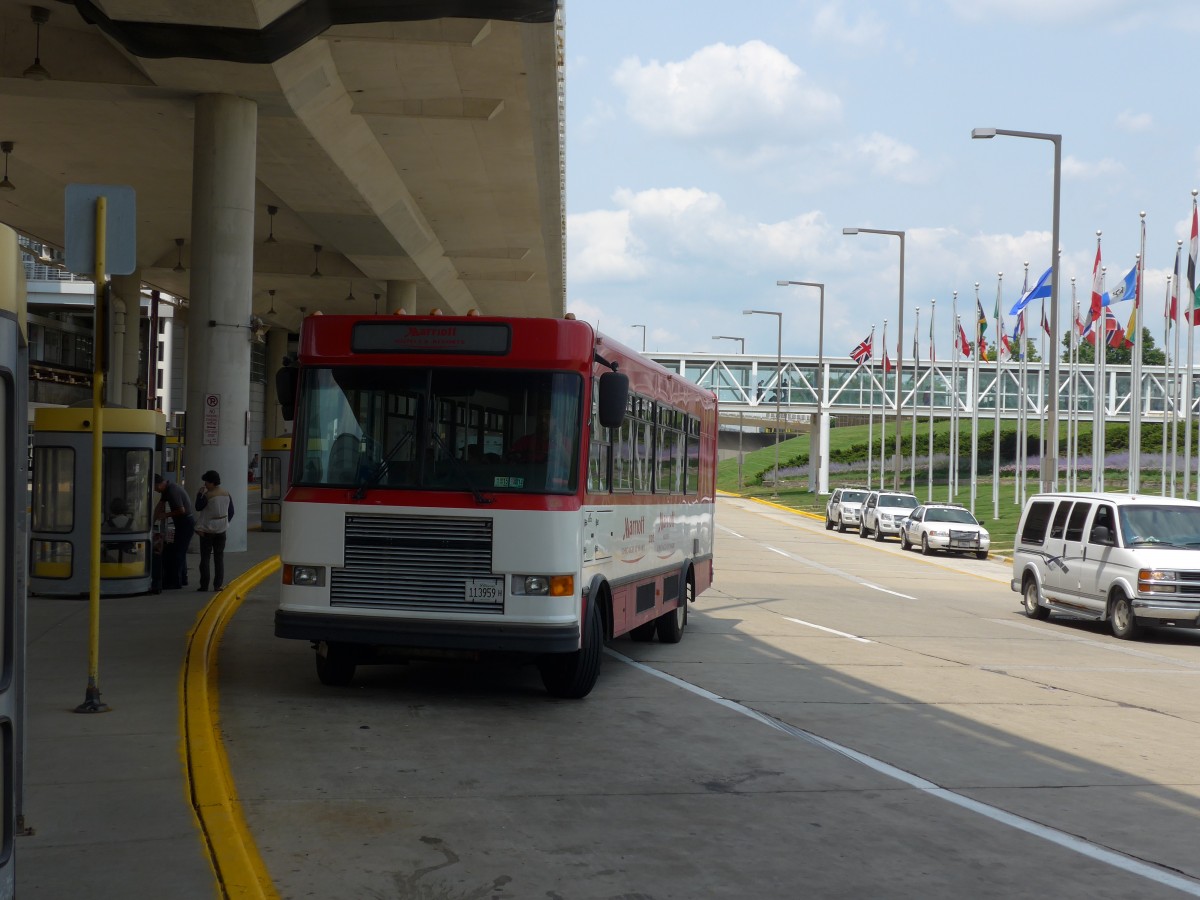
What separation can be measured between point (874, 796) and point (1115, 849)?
4.92ft

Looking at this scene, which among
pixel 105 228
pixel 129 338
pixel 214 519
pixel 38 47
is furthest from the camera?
pixel 129 338

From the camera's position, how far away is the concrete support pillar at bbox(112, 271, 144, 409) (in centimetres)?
5000

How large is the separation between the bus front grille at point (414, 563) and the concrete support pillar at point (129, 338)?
41.9 metres

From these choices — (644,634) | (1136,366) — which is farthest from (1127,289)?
(644,634)

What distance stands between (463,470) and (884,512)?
4063 centimetres

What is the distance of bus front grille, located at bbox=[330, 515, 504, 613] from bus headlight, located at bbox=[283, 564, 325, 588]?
0.11 m

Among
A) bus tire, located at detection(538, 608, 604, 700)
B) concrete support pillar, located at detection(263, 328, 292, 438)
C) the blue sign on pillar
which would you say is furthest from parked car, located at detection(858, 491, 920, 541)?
the blue sign on pillar

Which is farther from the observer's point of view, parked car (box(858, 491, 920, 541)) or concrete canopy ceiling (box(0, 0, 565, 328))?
parked car (box(858, 491, 920, 541))

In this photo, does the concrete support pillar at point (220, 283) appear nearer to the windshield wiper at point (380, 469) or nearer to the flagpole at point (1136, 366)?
the windshield wiper at point (380, 469)

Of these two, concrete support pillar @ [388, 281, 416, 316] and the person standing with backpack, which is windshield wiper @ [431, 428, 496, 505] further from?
concrete support pillar @ [388, 281, 416, 316]

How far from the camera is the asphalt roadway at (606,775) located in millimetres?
6434

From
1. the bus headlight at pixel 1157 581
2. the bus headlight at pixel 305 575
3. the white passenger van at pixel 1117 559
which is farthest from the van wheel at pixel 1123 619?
the bus headlight at pixel 305 575

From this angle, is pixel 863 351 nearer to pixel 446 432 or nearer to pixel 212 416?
pixel 212 416

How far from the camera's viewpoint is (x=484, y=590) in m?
10.5
